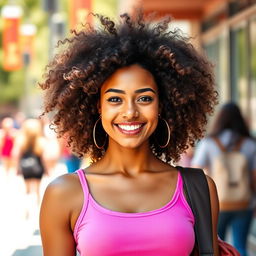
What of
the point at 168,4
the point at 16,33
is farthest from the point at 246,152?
the point at 16,33

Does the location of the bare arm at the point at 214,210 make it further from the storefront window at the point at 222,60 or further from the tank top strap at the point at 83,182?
the storefront window at the point at 222,60

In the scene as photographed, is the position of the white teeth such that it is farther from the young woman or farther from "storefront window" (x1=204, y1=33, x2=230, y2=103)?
"storefront window" (x1=204, y1=33, x2=230, y2=103)

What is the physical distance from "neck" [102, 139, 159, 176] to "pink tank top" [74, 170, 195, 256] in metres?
0.24

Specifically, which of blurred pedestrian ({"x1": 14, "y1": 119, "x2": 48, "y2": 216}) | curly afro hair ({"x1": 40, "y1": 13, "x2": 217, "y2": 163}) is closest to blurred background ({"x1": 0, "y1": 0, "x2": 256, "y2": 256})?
blurred pedestrian ({"x1": 14, "y1": 119, "x2": 48, "y2": 216})

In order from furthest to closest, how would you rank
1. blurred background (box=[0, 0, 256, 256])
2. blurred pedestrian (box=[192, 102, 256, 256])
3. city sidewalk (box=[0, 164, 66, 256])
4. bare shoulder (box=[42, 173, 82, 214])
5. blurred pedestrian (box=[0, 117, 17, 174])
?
1. blurred pedestrian (box=[0, 117, 17, 174])
2. blurred background (box=[0, 0, 256, 256])
3. city sidewalk (box=[0, 164, 66, 256])
4. blurred pedestrian (box=[192, 102, 256, 256])
5. bare shoulder (box=[42, 173, 82, 214])

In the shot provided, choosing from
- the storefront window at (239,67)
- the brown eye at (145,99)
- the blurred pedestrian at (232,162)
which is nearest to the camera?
the brown eye at (145,99)

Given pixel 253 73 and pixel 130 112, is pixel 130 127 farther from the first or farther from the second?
pixel 253 73

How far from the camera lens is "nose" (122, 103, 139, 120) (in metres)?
3.44

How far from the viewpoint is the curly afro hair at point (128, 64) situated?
3.57 meters

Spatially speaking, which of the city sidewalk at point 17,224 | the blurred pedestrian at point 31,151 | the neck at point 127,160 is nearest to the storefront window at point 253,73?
the city sidewalk at point 17,224

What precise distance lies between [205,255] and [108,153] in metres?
0.60

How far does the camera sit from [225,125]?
773cm

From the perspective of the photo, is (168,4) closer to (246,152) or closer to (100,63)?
(246,152)

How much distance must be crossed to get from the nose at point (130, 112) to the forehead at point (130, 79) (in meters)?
0.08
